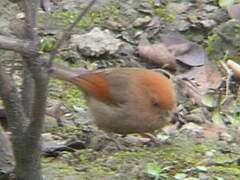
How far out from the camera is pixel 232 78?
4.79 m

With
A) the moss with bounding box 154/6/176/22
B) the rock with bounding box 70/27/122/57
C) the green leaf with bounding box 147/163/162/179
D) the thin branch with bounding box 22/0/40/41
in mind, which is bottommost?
the green leaf with bounding box 147/163/162/179

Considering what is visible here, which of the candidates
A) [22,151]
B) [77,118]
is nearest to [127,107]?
[77,118]

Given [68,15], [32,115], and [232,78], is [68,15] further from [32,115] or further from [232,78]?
[32,115]

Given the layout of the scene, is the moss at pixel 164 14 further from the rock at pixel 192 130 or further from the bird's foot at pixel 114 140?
the bird's foot at pixel 114 140

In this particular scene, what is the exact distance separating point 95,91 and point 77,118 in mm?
322

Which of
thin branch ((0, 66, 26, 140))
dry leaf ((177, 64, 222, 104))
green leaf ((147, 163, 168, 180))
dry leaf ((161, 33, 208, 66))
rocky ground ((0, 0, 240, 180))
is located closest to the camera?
thin branch ((0, 66, 26, 140))

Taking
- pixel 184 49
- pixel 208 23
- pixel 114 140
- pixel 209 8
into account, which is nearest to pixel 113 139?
pixel 114 140

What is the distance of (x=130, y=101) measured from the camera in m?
3.96

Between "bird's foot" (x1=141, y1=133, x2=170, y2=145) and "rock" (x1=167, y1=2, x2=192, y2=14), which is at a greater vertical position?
"rock" (x1=167, y1=2, x2=192, y2=14)

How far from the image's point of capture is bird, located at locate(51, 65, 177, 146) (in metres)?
3.94

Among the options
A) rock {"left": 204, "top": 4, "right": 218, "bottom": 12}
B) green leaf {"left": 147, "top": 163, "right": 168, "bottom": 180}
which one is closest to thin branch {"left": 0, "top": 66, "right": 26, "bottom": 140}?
green leaf {"left": 147, "top": 163, "right": 168, "bottom": 180}

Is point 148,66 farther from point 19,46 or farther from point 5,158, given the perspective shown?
point 19,46

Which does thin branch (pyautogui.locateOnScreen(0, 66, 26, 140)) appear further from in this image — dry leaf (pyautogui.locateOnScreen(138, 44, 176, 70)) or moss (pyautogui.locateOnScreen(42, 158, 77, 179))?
dry leaf (pyautogui.locateOnScreen(138, 44, 176, 70))

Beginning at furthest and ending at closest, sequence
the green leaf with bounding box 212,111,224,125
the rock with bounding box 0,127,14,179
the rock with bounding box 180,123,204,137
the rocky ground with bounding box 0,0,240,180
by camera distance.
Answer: the green leaf with bounding box 212,111,224,125 < the rock with bounding box 180,123,204,137 < the rocky ground with bounding box 0,0,240,180 < the rock with bounding box 0,127,14,179
